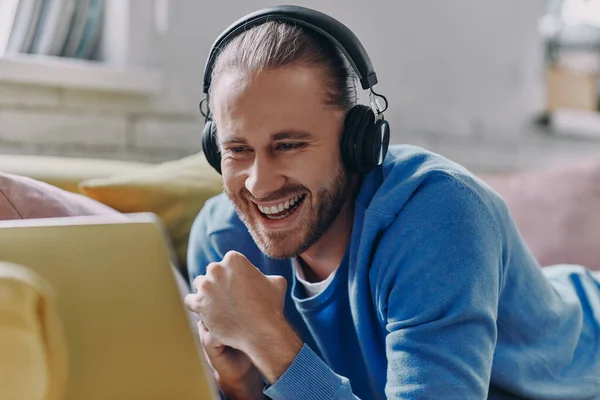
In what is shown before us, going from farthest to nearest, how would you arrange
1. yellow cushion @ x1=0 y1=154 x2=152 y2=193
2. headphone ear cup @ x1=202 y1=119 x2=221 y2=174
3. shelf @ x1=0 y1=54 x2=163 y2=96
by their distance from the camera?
shelf @ x1=0 y1=54 x2=163 y2=96 → yellow cushion @ x1=0 y1=154 x2=152 y2=193 → headphone ear cup @ x1=202 y1=119 x2=221 y2=174

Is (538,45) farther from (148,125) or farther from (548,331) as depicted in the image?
(548,331)

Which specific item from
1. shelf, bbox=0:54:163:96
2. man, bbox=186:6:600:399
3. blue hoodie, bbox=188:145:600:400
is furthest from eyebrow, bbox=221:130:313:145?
shelf, bbox=0:54:163:96

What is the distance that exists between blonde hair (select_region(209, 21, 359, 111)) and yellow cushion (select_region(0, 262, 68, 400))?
514 mm

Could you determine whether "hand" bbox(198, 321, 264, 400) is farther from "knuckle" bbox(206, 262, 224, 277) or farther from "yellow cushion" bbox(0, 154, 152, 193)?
"yellow cushion" bbox(0, 154, 152, 193)

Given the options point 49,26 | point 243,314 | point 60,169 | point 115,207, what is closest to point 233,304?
point 243,314

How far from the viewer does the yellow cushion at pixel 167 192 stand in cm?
135

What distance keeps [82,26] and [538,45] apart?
1749 millimetres

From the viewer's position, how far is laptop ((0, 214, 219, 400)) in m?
0.57

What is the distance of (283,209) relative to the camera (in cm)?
105

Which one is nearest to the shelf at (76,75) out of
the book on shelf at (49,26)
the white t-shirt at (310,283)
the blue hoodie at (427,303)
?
the book on shelf at (49,26)

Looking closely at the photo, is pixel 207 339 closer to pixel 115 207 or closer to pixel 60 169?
pixel 115 207

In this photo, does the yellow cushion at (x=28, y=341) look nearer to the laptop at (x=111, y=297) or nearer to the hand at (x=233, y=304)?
the laptop at (x=111, y=297)

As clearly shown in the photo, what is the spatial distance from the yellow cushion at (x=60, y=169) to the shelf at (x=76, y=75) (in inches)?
13.1

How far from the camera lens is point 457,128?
2.66m
